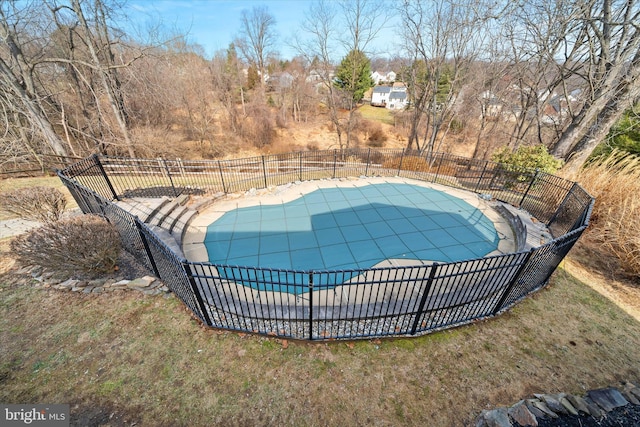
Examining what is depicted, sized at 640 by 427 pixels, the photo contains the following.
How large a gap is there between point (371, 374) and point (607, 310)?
18.1ft

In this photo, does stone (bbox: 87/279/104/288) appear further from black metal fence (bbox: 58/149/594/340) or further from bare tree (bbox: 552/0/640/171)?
bare tree (bbox: 552/0/640/171)

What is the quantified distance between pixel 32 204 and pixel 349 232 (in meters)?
8.91

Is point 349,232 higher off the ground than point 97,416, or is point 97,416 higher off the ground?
point 97,416

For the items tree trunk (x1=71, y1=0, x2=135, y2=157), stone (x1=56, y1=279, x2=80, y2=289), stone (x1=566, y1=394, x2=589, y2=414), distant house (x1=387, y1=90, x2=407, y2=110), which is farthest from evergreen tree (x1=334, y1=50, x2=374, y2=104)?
distant house (x1=387, y1=90, x2=407, y2=110)

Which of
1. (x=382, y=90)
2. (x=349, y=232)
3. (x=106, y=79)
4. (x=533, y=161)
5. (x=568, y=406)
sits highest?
(x=382, y=90)

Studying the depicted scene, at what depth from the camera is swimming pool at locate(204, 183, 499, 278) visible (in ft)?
21.8

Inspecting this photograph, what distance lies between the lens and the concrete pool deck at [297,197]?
698 centimetres

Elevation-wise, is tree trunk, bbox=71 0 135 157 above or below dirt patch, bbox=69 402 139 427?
above

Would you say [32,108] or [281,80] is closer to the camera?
[32,108]

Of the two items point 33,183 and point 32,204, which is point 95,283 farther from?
point 33,183

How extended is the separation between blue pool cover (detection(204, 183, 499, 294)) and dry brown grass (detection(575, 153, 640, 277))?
2536 millimetres

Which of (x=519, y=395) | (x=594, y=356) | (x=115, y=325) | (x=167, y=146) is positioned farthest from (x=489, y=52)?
(x=167, y=146)

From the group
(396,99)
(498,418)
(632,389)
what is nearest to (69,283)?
(498,418)

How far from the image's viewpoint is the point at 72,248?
4668 mm
